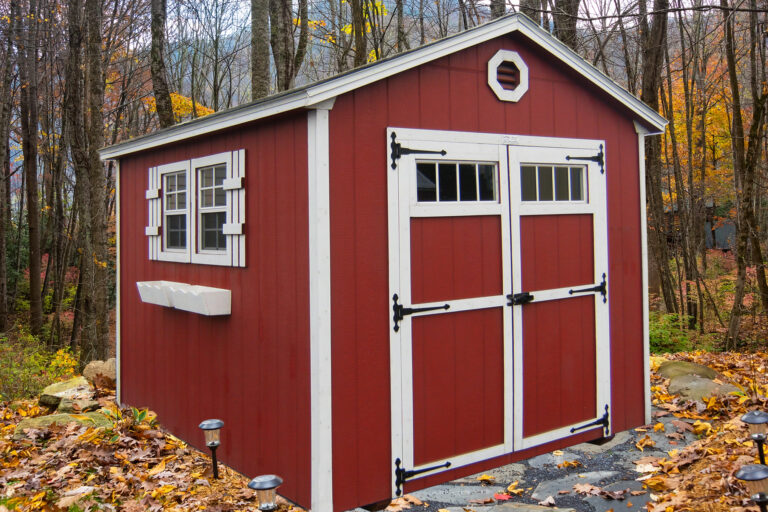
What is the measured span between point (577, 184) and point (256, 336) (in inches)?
124

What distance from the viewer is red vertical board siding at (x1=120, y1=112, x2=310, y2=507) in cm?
473

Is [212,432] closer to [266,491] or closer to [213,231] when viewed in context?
[266,491]

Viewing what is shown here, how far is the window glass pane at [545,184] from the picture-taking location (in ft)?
18.9

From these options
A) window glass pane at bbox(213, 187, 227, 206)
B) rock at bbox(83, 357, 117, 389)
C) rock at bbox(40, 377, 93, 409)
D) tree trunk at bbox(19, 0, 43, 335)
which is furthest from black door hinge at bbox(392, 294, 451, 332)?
tree trunk at bbox(19, 0, 43, 335)

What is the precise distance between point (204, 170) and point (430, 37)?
1583cm

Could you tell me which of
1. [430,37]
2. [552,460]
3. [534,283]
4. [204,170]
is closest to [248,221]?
[204,170]

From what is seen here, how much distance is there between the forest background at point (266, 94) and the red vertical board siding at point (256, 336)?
3.56m

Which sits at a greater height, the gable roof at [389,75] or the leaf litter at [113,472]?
the gable roof at [389,75]

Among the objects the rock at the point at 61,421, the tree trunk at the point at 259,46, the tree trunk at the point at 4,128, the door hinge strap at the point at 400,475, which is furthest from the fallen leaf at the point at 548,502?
the tree trunk at the point at 4,128

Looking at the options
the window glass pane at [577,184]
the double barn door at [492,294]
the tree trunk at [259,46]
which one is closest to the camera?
the double barn door at [492,294]

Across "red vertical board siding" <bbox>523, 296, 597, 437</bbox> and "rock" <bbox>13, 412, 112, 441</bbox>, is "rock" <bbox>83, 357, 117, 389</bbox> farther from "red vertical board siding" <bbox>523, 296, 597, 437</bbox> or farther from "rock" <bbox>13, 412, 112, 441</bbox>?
"red vertical board siding" <bbox>523, 296, 597, 437</bbox>

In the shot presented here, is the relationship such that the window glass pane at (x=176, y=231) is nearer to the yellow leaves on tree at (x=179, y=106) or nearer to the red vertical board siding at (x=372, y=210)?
the red vertical board siding at (x=372, y=210)

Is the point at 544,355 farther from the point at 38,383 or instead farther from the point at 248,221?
the point at 38,383

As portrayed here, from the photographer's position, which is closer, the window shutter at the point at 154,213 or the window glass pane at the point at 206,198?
the window glass pane at the point at 206,198
